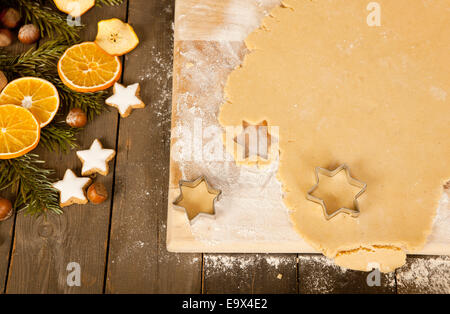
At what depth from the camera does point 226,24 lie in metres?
1.18

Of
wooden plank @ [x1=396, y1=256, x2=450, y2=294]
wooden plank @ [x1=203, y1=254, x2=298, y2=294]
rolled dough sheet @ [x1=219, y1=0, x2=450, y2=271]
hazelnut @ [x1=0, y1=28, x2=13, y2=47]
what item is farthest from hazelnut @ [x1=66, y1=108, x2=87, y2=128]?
wooden plank @ [x1=396, y1=256, x2=450, y2=294]

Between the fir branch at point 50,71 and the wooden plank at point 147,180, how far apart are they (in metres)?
0.12

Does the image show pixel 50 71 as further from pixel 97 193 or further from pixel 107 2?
pixel 97 193

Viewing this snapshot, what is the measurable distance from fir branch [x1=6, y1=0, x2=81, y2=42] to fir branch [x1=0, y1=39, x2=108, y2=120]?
0.05 m

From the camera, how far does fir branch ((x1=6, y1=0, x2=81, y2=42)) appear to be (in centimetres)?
129

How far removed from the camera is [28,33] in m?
1.30

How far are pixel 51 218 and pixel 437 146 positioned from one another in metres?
1.23

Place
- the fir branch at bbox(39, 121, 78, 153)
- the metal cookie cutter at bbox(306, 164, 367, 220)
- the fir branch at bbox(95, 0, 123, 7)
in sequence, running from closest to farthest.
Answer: the metal cookie cutter at bbox(306, 164, 367, 220) → the fir branch at bbox(39, 121, 78, 153) → the fir branch at bbox(95, 0, 123, 7)

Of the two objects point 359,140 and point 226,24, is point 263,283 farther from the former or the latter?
point 226,24

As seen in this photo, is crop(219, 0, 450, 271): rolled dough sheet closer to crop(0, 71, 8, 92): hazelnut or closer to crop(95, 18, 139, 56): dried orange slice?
crop(95, 18, 139, 56): dried orange slice

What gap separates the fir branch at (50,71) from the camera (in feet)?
4.10

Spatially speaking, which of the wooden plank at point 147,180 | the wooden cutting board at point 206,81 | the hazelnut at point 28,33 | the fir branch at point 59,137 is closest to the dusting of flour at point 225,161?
the wooden cutting board at point 206,81

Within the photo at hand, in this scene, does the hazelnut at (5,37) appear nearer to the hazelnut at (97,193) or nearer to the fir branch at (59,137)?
the fir branch at (59,137)
